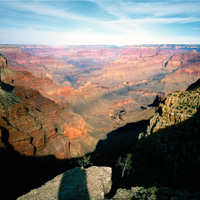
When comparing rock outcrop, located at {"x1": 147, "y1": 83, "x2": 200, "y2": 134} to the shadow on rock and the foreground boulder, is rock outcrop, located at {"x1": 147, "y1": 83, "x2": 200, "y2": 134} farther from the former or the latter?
the shadow on rock

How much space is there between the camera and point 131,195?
12.5 meters

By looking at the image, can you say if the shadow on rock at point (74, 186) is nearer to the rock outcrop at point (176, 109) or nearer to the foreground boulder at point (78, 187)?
the foreground boulder at point (78, 187)

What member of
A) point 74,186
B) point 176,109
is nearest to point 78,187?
point 74,186

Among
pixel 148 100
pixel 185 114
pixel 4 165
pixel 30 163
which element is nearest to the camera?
pixel 185 114

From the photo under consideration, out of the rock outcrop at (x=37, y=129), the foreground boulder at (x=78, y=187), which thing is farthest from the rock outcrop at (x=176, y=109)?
the rock outcrop at (x=37, y=129)

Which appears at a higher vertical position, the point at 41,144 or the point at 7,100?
the point at 7,100

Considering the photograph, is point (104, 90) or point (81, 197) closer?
point (81, 197)

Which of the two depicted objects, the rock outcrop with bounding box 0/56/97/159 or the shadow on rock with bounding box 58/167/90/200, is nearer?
the shadow on rock with bounding box 58/167/90/200

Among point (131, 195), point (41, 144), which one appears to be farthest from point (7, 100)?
point (131, 195)

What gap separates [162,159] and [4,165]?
24.6 metres

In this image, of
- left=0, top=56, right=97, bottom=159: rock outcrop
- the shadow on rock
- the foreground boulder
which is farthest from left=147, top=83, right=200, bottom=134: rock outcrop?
left=0, top=56, right=97, bottom=159: rock outcrop

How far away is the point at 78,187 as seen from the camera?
45.2 feet

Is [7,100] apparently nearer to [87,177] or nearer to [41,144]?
[41,144]

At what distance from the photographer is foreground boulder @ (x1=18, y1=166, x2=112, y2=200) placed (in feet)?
42.5
